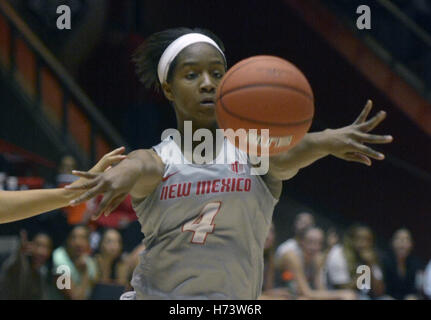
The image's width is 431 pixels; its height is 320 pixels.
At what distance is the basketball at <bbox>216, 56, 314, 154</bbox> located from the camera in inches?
118

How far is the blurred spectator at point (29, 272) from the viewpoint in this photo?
6074 millimetres

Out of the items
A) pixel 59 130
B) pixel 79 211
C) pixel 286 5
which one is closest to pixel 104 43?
pixel 59 130

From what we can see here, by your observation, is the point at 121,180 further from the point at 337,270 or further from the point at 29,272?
the point at 337,270

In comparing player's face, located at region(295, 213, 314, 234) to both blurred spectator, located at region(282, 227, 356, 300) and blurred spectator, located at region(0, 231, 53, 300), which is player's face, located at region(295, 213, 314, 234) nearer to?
blurred spectator, located at region(282, 227, 356, 300)

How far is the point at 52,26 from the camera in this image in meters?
10.7

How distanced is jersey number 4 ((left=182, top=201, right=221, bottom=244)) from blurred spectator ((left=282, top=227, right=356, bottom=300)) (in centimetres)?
327

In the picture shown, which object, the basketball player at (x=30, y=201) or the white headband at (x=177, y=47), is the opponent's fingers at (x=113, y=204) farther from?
the white headband at (x=177, y=47)

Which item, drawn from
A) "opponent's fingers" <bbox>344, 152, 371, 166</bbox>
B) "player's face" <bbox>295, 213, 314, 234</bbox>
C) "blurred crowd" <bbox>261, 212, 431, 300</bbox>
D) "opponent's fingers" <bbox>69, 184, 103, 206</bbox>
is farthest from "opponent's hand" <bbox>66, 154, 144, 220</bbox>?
"player's face" <bbox>295, 213, 314, 234</bbox>

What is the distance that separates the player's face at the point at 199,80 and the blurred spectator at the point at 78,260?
123 inches

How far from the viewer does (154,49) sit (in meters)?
3.74

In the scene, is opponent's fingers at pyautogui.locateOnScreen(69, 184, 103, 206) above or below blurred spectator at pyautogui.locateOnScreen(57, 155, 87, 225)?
below

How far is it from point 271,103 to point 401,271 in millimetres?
4559

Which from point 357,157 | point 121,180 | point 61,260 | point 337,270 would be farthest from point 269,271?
point 121,180

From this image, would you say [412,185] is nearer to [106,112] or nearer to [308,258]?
[308,258]
